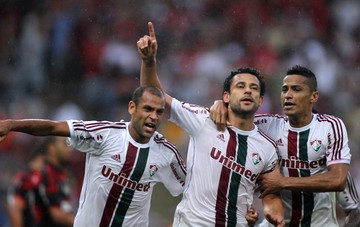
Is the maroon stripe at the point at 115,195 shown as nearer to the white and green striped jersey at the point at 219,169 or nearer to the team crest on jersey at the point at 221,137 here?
the white and green striped jersey at the point at 219,169

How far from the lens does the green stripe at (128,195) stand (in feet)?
19.1

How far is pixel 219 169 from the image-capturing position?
18.7ft

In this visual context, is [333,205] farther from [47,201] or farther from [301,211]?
[47,201]

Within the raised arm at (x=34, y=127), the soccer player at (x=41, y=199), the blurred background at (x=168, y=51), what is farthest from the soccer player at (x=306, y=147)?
the blurred background at (x=168, y=51)

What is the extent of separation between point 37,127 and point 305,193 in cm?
203

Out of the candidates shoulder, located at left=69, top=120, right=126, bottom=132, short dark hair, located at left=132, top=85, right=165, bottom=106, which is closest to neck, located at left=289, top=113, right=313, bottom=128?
short dark hair, located at left=132, top=85, right=165, bottom=106

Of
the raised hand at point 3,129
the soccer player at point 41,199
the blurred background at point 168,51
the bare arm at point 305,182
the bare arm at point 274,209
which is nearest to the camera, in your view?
the raised hand at point 3,129

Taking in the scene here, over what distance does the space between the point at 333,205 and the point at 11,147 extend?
4.87 m

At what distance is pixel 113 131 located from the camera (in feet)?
19.2

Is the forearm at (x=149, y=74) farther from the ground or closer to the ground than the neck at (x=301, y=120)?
farther from the ground

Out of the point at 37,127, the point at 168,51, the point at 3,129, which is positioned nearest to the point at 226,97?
the point at 37,127

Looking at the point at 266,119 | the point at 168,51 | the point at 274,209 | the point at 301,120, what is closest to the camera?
the point at 274,209

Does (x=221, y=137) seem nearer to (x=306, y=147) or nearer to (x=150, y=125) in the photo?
(x=150, y=125)

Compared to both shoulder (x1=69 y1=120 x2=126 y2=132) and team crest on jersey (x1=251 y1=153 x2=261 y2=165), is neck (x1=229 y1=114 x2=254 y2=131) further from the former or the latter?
shoulder (x1=69 y1=120 x2=126 y2=132)
